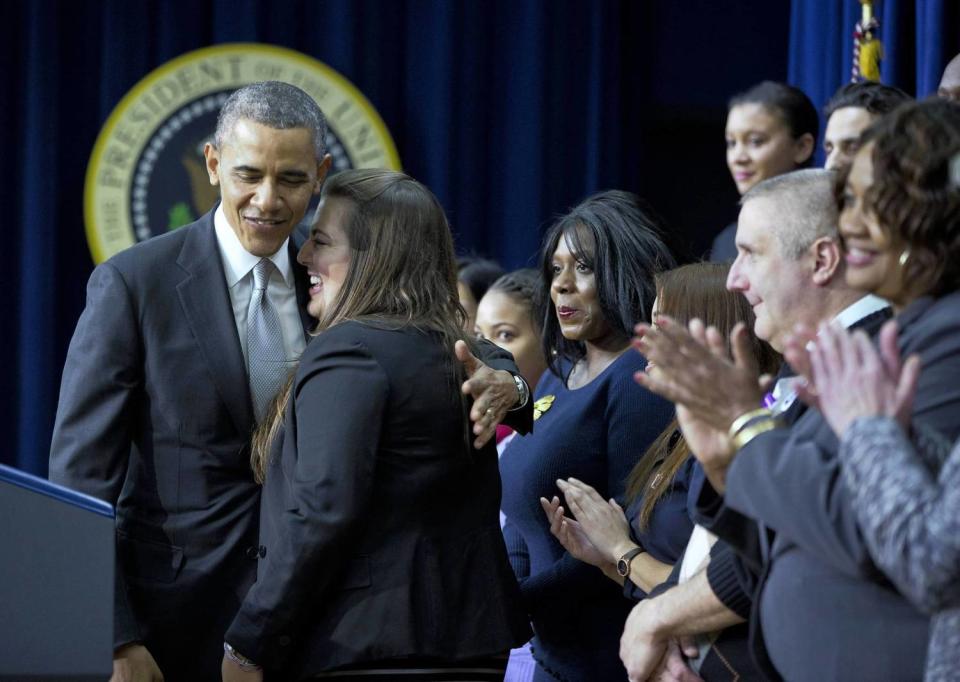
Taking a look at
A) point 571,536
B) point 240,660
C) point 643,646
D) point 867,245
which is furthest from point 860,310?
point 240,660

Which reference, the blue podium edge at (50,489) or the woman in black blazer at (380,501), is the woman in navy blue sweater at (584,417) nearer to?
the woman in black blazer at (380,501)

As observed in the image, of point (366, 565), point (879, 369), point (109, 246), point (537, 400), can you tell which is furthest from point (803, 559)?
point (109, 246)

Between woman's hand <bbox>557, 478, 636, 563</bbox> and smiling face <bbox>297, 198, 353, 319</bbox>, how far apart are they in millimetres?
593

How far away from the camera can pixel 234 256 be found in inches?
109

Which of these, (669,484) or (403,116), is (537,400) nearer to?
(669,484)

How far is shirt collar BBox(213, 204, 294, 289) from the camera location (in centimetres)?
276

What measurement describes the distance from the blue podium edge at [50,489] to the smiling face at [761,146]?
9.12 ft

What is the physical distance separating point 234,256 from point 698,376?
1.23 metres

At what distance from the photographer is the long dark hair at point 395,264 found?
2416 mm

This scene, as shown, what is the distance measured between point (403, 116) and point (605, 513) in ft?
9.96

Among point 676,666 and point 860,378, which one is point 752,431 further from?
point 676,666

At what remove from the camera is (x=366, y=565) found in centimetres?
230

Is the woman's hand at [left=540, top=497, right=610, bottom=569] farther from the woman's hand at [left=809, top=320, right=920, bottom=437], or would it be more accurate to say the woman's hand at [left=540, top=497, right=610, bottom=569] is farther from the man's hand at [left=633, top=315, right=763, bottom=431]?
the woman's hand at [left=809, top=320, right=920, bottom=437]

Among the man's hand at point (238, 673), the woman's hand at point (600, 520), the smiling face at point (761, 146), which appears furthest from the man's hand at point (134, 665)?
the smiling face at point (761, 146)
